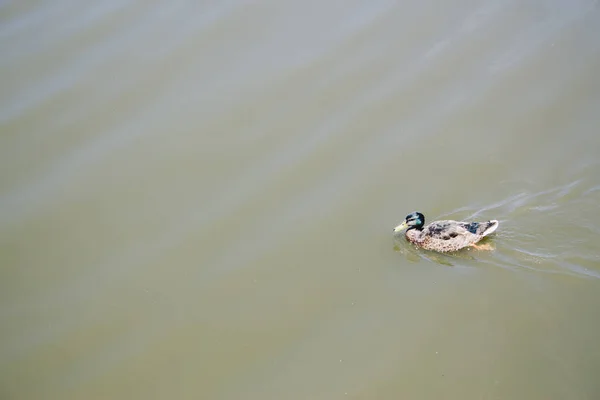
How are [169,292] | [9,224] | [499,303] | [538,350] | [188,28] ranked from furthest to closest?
[188,28] → [9,224] → [169,292] → [499,303] → [538,350]

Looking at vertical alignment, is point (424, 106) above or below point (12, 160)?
below

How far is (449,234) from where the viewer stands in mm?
6000

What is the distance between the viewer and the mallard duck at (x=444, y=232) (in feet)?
19.3

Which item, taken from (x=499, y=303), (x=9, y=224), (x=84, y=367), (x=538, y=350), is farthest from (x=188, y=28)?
(x=538, y=350)

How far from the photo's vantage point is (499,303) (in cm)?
520

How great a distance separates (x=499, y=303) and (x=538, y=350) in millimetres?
522

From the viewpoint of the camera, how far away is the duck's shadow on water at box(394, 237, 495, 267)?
5.91m

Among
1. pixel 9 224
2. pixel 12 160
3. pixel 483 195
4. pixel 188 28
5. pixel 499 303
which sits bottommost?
pixel 499 303

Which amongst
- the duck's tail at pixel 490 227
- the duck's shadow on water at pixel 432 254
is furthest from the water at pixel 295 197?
the duck's tail at pixel 490 227

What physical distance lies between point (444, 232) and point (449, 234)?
64 millimetres

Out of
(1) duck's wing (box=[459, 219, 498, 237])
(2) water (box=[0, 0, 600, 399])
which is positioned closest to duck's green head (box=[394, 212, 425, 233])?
(2) water (box=[0, 0, 600, 399])

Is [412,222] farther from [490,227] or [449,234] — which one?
[490,227]

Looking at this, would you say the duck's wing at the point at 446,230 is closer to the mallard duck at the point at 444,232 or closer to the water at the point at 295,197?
the mallard duck at the point at 444,232

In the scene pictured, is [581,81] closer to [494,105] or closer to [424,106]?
[494,105]
